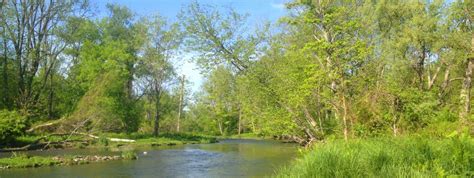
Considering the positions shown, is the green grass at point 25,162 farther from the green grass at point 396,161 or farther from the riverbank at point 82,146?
the green grass at point 396,161

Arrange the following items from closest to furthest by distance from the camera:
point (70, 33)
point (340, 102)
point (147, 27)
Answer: point (340, 102) → point (70, 33) → point (147, 27)

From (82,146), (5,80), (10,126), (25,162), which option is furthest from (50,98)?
(25,162)

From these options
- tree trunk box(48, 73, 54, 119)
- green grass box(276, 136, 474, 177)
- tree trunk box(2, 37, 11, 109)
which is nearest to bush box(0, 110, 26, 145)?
tree trunk box(2, 37, 11, 109)

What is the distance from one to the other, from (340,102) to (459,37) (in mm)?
15112

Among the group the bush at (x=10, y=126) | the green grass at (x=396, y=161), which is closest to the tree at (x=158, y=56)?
the bush at (x=10, y=126)

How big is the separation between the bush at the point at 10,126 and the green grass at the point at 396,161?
24361 millimetres

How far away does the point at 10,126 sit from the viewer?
30.3 metres

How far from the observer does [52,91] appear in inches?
1869

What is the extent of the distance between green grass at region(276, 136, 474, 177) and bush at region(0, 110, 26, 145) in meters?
24.4

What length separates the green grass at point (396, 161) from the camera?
8.96 m

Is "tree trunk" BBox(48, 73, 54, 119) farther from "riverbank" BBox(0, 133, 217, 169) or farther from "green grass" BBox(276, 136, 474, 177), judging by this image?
"green grass" BBox(276, 136, 474, 177)

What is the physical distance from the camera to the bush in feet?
97.8

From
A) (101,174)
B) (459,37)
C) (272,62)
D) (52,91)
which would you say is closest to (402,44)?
(459,37)

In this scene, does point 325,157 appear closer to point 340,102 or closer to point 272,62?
point 340,102
